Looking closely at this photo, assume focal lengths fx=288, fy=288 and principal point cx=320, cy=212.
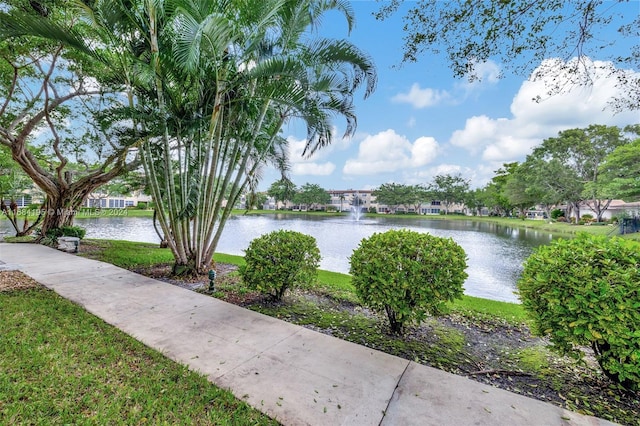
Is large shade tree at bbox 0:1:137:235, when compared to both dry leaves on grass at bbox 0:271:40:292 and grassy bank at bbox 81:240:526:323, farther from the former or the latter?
dry leaves on grass at bbox 0:271:40:292

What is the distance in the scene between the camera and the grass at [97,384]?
2016 mm

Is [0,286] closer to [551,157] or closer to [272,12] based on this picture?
[272,12]

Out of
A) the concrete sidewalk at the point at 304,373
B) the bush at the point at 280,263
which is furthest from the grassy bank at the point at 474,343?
the bush at the point at 280,263

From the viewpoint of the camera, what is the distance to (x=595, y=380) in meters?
2.74

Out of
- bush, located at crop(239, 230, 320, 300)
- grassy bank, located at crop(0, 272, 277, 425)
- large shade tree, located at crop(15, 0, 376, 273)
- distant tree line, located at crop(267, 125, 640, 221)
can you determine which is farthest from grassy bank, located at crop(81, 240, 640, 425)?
distant tree line, located at crop(267, 125, 640, 221)

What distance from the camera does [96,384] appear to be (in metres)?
2.33

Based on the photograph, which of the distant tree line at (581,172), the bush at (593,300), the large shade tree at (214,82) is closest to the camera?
the bush at (593,300)

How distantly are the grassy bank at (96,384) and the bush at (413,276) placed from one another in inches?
72.4

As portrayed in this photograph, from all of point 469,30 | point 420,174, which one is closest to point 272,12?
point 469,30

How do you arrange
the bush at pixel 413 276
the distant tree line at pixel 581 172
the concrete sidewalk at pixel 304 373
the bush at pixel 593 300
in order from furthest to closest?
the distant tree line at pixel 581 172
the bush at pixel 413 276
the bush at pixel 593 300
the concrete sidewalk at pixel 304 373

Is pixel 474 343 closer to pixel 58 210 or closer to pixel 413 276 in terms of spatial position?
pixel 413 276

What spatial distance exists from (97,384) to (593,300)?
163 inches

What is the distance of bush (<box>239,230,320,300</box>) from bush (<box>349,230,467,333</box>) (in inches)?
44.5

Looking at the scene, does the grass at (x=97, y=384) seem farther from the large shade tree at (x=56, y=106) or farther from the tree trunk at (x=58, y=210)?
the tree trunk at (x=58, y=210)
